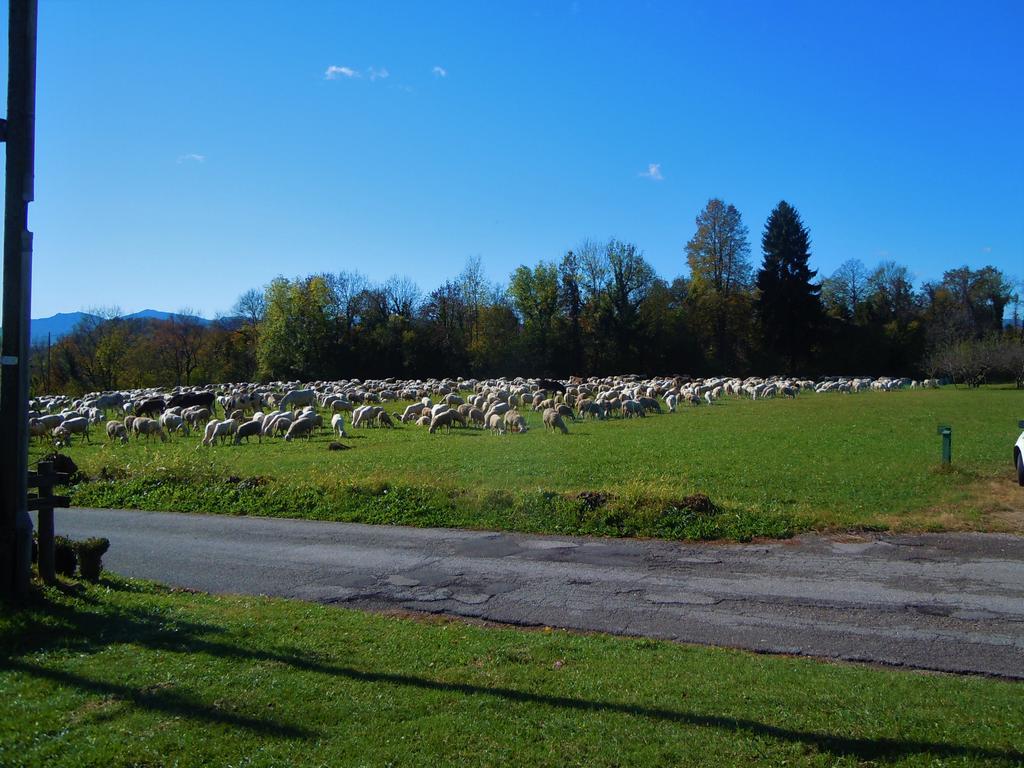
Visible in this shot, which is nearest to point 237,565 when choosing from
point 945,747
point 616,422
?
point 945,747

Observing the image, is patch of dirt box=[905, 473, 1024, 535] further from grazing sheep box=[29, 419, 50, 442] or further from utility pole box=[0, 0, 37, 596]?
grazing sheep box=[29, 419, 50, 442]

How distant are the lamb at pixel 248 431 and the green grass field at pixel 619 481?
2315 mm

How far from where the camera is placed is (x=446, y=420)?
35469 millimetres

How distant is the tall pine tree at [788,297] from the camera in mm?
87375

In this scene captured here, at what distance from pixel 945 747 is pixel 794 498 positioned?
10869 mm

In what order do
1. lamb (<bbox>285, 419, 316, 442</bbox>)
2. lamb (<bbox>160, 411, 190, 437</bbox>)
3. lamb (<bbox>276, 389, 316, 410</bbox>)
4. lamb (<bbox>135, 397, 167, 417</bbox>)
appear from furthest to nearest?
lamb (<bbox>276, 389, 316, 410</bbox>) < lamb (<bbox>135, 397, 167, 417</bbox>) < lamb (<bbox>160, 411, 190, 437</bbox>) < lamb (<bbox>285, 419, 316, 442</bbox>)

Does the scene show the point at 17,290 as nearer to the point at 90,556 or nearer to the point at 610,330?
the point at 90,556

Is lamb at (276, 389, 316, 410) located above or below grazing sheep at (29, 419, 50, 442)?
above

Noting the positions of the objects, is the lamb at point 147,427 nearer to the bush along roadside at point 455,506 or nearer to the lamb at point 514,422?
the lamb at point 514,422

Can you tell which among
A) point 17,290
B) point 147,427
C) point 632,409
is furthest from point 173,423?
point 17,290

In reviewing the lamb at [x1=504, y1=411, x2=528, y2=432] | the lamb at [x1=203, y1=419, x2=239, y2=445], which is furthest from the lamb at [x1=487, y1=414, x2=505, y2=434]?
the lamb at [x1=203, y1=419, x2=239, y2=445]

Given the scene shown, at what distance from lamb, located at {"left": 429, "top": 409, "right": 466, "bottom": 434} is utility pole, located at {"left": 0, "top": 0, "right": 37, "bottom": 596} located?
25.8m

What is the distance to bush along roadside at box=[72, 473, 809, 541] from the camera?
1306 centimetres

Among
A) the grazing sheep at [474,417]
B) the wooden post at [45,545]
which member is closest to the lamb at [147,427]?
the grazing sheep at [474,417]
